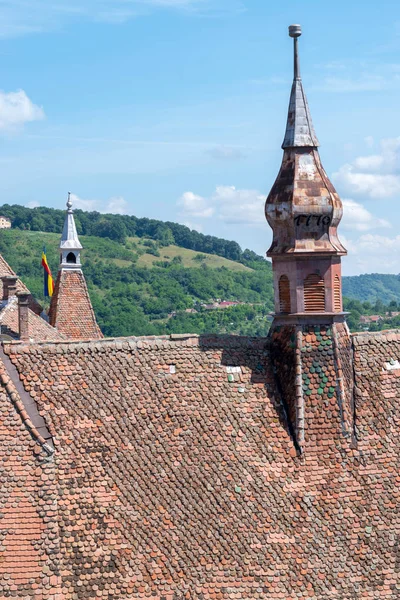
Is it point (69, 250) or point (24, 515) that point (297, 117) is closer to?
point (24, 515)

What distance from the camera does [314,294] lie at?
83.4 ft

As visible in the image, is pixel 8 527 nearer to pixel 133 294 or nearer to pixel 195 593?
pixel 195 593

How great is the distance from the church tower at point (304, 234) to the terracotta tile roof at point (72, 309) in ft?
50.6

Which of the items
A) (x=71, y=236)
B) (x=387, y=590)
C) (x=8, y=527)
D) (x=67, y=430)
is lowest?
(x=387, y=590)

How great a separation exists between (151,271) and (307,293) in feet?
392

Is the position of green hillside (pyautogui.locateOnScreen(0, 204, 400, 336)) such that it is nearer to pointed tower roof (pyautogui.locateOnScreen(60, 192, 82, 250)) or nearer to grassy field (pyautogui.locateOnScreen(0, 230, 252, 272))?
grassy field (pyautogui.locateOnScreen(0, 230, 252, 272))

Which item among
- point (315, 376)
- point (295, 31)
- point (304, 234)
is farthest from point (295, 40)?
point (315, 376)

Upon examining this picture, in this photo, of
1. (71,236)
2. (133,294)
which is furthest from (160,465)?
(133,294)

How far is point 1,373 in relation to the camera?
895 inches

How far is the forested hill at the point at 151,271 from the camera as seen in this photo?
320ft

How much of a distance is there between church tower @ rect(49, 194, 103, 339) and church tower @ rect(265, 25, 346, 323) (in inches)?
607

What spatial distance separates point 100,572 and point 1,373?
179 inches

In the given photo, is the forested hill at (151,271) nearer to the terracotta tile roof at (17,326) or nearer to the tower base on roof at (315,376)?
the terracotta tile roof at (17,326)

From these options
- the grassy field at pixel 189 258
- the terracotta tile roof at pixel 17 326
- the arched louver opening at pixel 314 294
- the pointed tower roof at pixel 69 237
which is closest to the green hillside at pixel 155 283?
the grassy field at pixel 189 258
